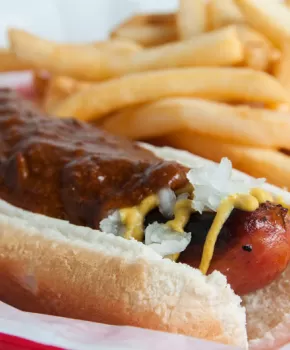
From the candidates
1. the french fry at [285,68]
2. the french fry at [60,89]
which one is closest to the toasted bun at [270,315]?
the french fry at [285,68]

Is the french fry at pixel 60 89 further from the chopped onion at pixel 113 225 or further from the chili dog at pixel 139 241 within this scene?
the chopped onion at pixel 113 225

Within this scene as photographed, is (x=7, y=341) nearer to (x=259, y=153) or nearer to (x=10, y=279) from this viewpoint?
(x=10, y=279)

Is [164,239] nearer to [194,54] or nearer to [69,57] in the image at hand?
[194,54]

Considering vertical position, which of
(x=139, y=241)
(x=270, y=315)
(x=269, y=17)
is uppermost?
(x=269, y=17)

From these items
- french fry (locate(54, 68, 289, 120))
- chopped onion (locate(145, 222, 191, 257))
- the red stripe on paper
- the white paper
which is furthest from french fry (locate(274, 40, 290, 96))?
the red stripe on paper

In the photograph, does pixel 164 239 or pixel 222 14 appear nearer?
pixel 164 239

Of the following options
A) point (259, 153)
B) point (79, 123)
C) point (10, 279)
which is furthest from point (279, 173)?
point (10, 279)

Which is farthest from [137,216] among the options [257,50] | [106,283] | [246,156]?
[257,50]
